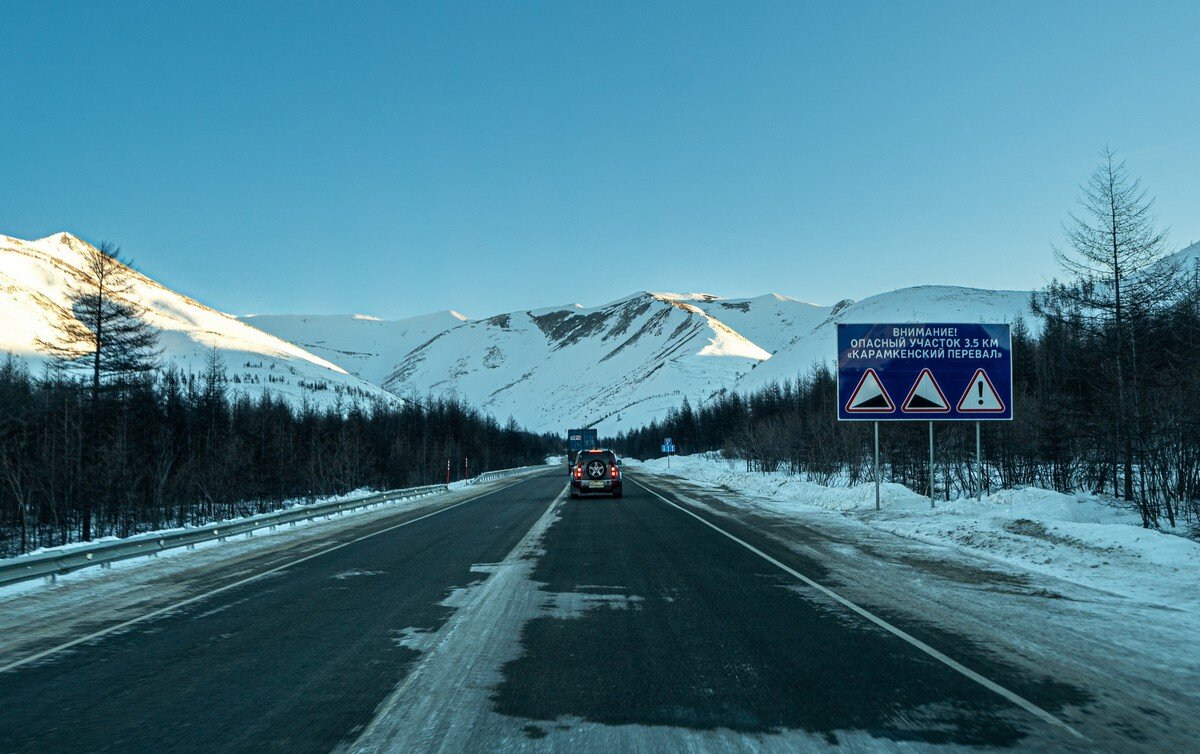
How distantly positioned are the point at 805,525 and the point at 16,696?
15.6 m

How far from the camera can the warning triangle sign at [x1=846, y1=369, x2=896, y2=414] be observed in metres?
20.3

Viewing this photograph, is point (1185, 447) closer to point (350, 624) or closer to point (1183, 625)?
point (1183, 625)

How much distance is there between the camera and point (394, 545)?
14.6 metres

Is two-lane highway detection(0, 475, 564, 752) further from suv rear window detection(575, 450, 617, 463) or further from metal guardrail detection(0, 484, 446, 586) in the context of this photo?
suv rear window detection(575, 450, 617, 463)

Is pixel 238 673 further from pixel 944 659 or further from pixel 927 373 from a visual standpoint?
pixel 927 373

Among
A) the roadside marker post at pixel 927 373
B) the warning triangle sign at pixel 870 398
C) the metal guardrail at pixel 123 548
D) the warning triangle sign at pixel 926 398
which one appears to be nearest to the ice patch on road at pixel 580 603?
the metal guardrail at pixel 123 548

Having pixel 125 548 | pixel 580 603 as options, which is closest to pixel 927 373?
pixel 580 603

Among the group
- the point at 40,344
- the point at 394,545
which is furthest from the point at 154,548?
the point at 40,344

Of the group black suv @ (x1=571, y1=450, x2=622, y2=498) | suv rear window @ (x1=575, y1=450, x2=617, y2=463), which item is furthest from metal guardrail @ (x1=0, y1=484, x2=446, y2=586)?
→ suv rear window @ (x1=575, y1=450, x2=617, y2=463)

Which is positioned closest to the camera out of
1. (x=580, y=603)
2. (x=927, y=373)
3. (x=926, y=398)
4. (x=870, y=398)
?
(x=580, y=603)

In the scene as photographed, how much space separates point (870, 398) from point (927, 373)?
5.57 ft

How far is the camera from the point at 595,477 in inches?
1144

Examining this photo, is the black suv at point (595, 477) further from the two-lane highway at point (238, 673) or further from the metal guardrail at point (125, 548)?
the two-lane highway at point (238, 673)

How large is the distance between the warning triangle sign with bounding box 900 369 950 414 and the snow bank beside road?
2749 mm
